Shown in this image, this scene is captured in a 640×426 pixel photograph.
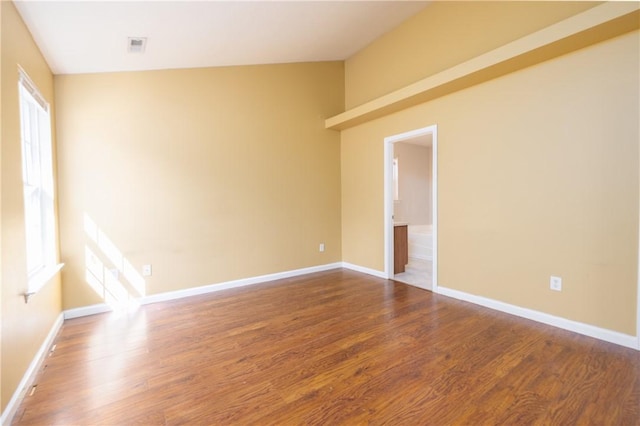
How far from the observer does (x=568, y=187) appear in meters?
2.60

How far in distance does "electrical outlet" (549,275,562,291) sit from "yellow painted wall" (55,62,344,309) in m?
2.99

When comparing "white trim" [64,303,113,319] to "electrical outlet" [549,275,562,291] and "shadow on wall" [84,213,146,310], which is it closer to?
"shadow on wall" [84,213,146,310]

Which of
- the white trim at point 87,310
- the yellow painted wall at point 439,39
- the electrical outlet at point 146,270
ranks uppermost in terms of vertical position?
the yellow painted wall at point 439,39

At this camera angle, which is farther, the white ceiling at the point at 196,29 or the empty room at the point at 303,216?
the white ceiling at the point at 196,29

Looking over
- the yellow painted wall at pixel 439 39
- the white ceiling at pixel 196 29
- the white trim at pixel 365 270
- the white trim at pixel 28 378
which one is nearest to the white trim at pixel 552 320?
the white trim at pixel 365 270

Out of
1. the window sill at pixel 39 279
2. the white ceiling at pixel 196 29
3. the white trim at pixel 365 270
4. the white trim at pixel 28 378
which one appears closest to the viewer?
the white trim at pixel 28 378

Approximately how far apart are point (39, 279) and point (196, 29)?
255 centimetres

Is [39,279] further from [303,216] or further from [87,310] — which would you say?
[303,216]

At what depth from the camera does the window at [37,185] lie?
7.43 feet

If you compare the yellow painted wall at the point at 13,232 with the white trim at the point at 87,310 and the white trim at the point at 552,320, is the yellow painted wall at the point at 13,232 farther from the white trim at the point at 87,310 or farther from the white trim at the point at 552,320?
the white trim at the point at 552,320

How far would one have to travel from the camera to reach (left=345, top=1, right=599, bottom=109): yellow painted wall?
2.75 meters

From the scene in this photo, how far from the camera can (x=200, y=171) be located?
372 centimetres

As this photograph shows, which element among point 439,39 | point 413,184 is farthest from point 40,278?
point 413,184

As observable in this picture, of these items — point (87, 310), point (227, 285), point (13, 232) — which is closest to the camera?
point (13, 232)
